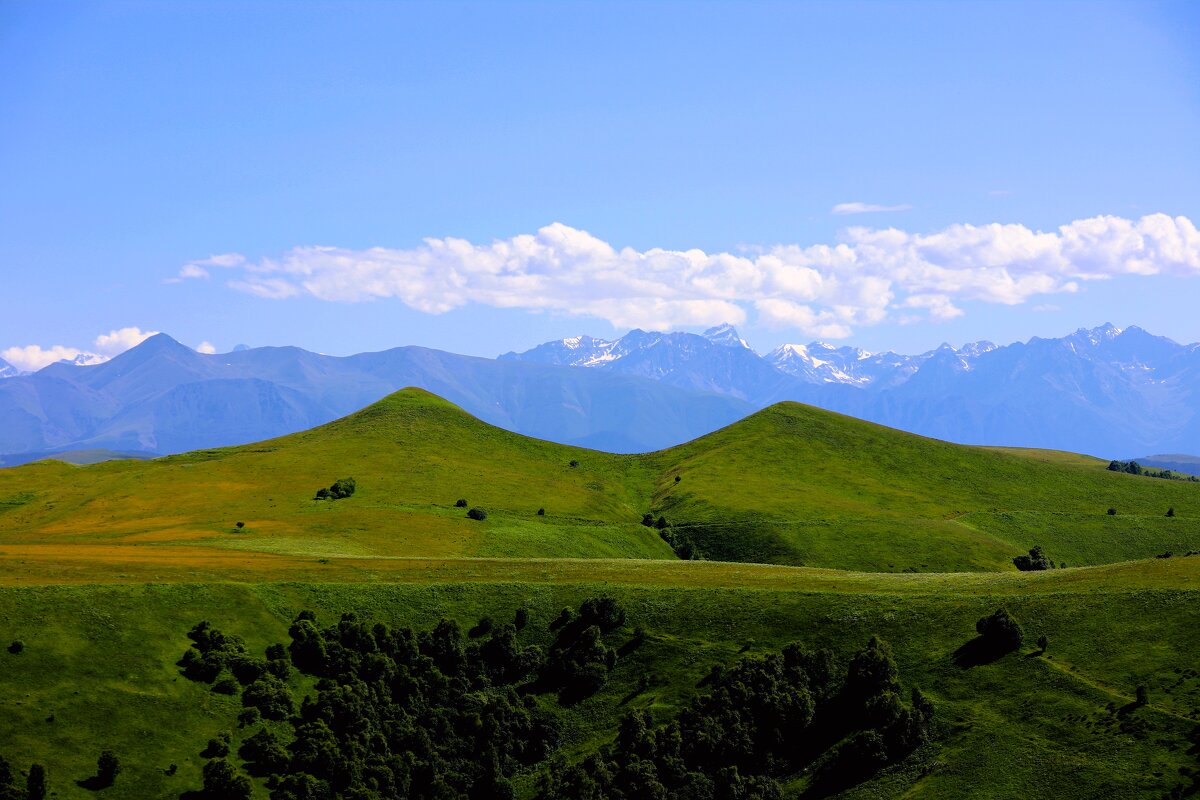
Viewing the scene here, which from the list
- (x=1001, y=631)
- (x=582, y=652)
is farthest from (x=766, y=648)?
(x=1001, y=631)

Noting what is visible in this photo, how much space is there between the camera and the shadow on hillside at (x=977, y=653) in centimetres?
8556

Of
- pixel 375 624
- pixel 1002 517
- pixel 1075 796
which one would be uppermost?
pixel 1002 517

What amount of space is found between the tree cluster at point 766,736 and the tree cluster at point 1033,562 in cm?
9006

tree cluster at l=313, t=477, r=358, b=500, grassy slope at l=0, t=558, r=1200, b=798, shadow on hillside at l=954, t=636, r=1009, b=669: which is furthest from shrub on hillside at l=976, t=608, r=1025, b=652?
tree cluster at l=313, t=477, r=358, b=500

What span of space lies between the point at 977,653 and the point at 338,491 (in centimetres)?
12021

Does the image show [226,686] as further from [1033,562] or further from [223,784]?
[1033,562]

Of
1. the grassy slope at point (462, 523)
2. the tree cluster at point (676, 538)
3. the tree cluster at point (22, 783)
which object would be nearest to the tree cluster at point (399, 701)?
the tree cluster at point (22, 783)

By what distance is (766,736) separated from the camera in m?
83.9

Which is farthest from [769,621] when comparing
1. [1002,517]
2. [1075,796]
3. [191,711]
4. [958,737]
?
[1002,517]

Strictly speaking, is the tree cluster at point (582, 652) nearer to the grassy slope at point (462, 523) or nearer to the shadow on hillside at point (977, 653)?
the shadow on hillside at point (977, 653)

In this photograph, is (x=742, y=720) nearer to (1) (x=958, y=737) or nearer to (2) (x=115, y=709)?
(1) (x=958, y=737)

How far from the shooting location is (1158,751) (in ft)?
227

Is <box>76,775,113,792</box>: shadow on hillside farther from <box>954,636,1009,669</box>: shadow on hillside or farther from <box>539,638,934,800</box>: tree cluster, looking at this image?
<box>954,636,1009,669</box>: shadow on hillside

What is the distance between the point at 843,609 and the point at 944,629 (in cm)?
1027
